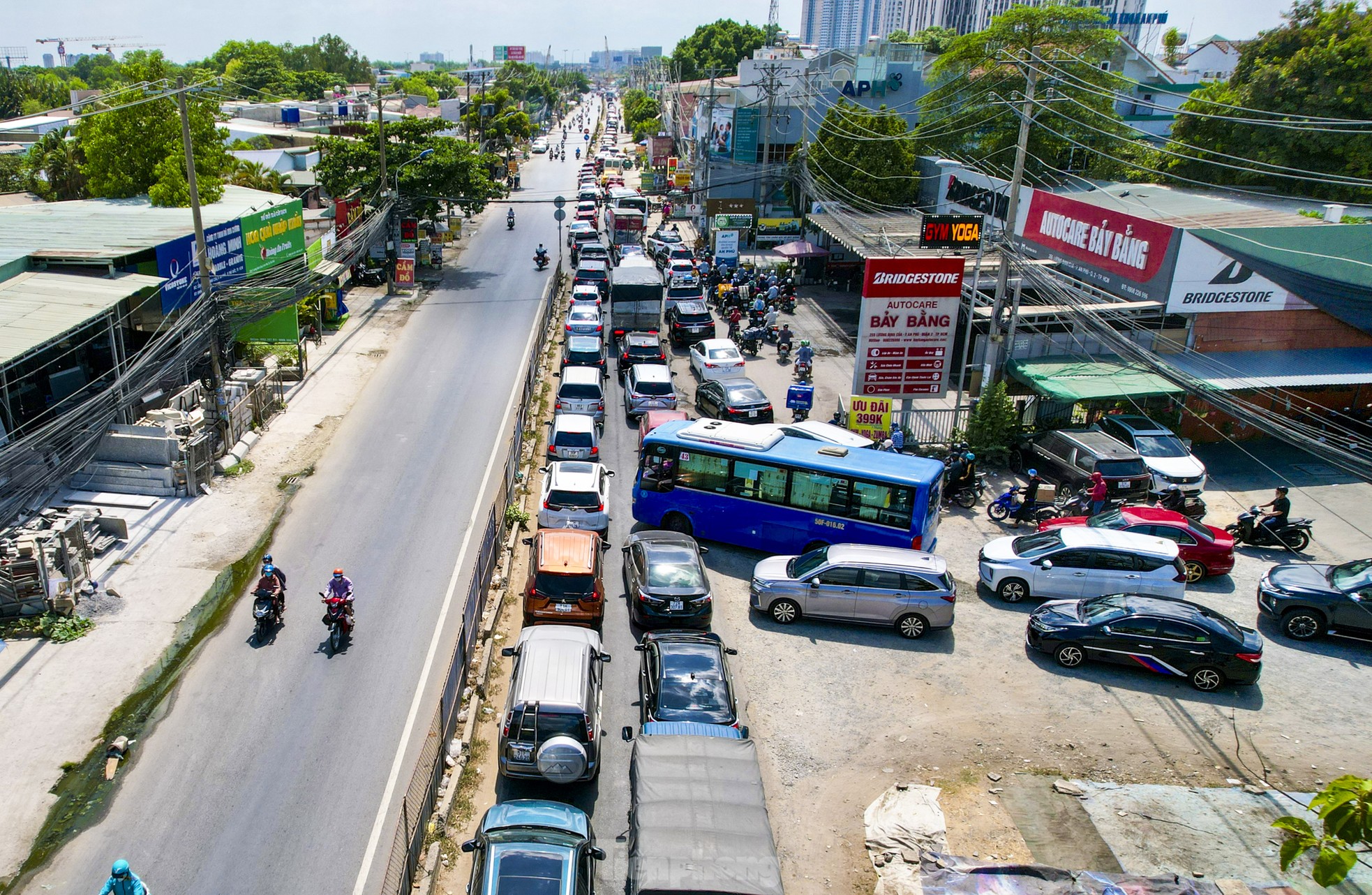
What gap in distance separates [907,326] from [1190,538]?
30.6 feet

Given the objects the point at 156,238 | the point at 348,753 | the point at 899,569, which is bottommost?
the point at 348,753

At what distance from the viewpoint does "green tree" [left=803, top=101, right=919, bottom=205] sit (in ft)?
160

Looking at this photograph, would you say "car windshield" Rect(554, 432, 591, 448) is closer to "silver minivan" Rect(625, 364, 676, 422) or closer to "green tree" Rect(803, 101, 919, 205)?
"silver minivan" Rect(625, 364, 676, 422)

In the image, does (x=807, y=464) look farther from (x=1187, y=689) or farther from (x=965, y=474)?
(x=1187, y=689)

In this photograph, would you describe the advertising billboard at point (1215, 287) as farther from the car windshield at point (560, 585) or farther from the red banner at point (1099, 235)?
the car windshield at point (560, 585)

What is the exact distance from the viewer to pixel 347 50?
18400 cm

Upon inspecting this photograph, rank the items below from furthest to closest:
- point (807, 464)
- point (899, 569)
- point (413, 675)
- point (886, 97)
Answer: point (886, 97) → point (807, 464) → point (899, 569) → point (413, 675)

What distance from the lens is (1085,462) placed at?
2333cm

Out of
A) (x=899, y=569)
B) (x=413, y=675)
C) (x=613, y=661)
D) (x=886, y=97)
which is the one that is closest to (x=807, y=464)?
(x=899, y=569)

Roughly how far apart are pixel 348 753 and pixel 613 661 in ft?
14.9

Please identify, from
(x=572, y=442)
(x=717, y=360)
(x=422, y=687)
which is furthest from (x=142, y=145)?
(x=422, y=687)

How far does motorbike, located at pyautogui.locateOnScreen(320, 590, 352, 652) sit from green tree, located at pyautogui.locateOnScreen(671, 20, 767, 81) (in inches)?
5934

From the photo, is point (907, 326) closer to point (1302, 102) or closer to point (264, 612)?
point (264, 612)

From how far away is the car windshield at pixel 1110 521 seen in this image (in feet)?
65.7
